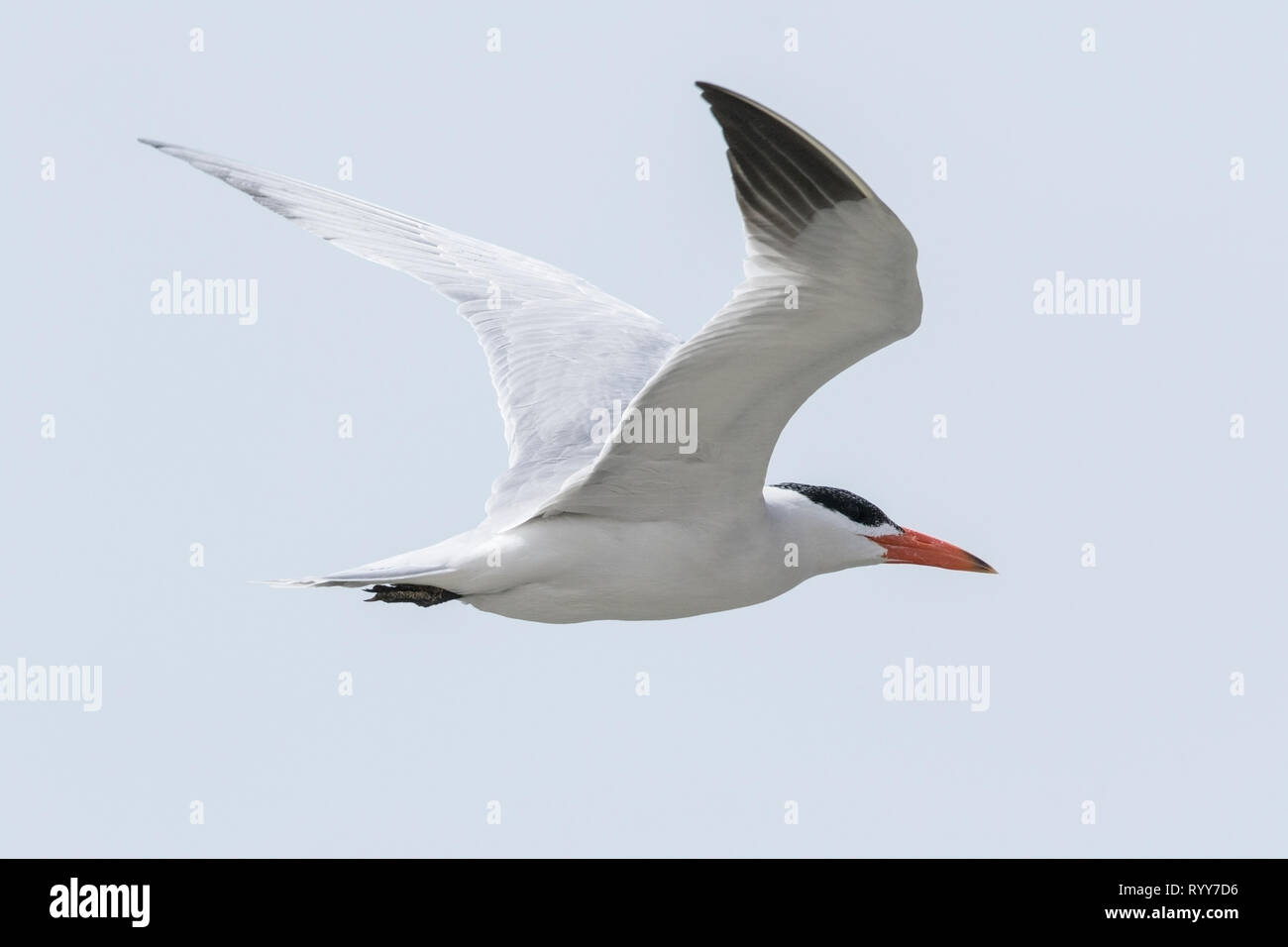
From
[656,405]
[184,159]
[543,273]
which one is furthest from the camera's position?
[543,273]

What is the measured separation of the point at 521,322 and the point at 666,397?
2594 millimetres

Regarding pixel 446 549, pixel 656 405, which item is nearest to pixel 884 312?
pixel 656 405

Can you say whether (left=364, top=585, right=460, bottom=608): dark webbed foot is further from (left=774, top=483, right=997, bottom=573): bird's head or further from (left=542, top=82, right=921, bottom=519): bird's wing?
(left=774, top=483, right=997, bottom=573): bird's head

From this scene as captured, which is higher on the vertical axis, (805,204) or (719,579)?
(805,204)

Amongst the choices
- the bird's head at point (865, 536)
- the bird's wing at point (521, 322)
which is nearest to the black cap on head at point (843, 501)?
the bird's head at point (865, 536)

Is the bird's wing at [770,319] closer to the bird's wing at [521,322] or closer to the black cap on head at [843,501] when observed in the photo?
the black cap on head at [843,501]

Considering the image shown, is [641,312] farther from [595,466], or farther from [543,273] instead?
[595,466]

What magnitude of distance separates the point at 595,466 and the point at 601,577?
572 mm

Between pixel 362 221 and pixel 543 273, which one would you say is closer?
pixel 362 221

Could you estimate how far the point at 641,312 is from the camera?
30.3 feet

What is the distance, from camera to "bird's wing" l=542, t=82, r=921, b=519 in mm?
5594

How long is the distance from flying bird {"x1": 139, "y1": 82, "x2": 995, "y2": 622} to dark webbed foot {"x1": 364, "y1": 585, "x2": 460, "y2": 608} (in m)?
0.02

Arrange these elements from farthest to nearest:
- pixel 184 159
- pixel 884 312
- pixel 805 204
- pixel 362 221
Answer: pixel 362 221 < pixel 184 159 < pixel 884 312 < pixel 805 204

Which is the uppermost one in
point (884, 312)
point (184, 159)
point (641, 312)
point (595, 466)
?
point (184, 159)
